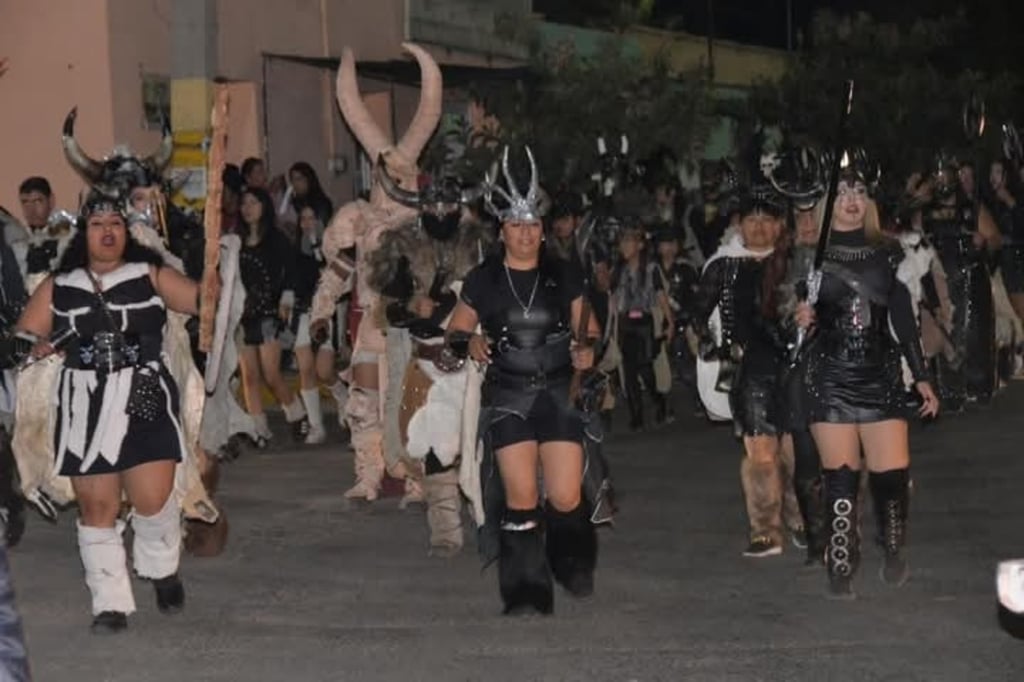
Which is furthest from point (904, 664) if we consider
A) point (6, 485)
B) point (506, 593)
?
point (6, 485)

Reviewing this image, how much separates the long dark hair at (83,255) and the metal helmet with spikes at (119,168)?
0.32m

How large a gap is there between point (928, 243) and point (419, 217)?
238 inches

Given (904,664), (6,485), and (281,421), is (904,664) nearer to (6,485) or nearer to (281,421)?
(6,485)

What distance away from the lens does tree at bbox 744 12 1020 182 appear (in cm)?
3650

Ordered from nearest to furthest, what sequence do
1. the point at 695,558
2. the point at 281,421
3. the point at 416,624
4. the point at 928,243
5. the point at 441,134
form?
the point at 416,624 → the point at 695,558 → the point at 928,243 → the point at 281,421 → the point at 441,134

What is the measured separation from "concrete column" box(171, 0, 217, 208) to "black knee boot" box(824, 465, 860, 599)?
8587mm

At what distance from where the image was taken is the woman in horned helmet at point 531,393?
35.1 feet

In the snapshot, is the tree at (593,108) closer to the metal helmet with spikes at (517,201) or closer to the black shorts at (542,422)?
the metal helmet with spikes at (517,201)

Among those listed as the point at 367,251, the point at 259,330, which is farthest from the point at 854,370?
the point at 259,330

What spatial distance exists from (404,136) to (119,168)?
10.4 ft

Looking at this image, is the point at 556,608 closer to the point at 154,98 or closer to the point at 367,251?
the point at 367,251

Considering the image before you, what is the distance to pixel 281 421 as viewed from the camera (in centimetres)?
1955

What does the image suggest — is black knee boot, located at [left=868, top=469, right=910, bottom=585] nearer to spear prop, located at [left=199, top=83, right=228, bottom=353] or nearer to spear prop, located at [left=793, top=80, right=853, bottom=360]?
spear prop, located at [left=793, top=80, right=853, bottom=360]

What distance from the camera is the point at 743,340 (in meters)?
12.2
